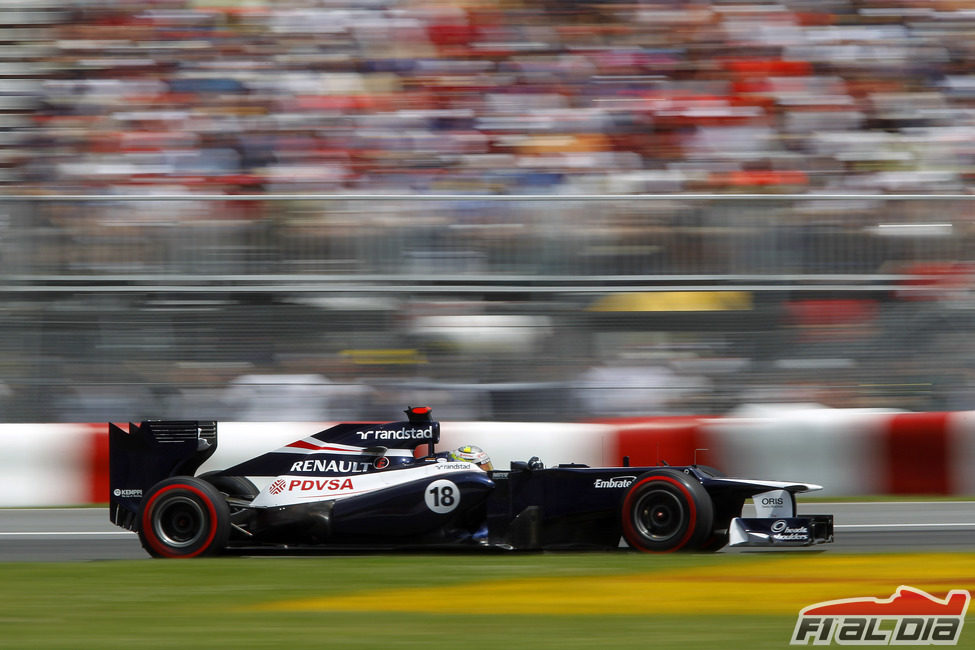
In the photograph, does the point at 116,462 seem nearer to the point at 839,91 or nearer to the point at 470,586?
the point at 470,586

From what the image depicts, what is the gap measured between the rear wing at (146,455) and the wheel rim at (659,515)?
2.37m

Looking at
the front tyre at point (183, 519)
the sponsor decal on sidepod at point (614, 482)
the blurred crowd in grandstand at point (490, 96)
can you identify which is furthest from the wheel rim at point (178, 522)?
the blurred crowd in grandstand at point (490, 96)

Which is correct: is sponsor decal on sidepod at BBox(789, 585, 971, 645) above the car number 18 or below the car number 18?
below

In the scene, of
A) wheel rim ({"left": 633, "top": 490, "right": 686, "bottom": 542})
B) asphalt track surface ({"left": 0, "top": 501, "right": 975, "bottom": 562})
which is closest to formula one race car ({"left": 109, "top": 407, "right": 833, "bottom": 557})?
wheel rim ({"left": 633, "top": 490, "right": 686, "bottom": 542})

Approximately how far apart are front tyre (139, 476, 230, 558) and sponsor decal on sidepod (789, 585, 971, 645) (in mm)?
3248

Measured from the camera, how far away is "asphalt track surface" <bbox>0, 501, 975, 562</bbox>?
7.81 metres

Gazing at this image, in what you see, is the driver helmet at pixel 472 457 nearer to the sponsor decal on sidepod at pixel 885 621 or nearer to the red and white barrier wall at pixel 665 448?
the sponsor decal on sidepod at pixel 885 621

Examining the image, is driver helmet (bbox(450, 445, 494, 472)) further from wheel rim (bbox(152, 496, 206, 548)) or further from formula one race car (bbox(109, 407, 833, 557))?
wheel rim (bbox(152, 496, 206, 548))

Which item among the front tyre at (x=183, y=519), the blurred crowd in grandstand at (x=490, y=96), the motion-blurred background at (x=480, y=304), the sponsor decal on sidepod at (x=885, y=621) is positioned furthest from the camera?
the blurred crowd in grandstand at (x=490, y=96)

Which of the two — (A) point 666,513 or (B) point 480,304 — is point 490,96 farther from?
(A) point 666,513

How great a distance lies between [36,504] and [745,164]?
6.27 m

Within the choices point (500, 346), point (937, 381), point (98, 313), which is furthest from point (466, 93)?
point (937, 381)

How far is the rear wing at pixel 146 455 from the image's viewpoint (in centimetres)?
769

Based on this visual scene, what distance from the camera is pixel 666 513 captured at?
7074mm
